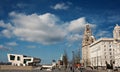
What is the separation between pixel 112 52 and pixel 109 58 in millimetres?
4929

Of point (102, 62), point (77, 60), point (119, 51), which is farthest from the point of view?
point (102, 62)

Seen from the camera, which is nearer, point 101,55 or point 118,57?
point 118,57

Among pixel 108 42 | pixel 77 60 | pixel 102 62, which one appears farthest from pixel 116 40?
pixel 77 60

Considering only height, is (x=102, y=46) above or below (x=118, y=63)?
above

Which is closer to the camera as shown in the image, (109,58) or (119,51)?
(119,51)

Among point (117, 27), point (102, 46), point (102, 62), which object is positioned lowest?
point (102, 62)

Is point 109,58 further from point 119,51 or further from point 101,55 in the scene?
point 119,51

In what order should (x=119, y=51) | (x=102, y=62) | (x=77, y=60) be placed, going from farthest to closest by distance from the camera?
(x=102, y=62), (x=77, y=60), (x=119, y=51)

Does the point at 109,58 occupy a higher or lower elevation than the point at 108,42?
lower

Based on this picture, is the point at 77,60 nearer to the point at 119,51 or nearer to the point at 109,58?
the point at 109,58

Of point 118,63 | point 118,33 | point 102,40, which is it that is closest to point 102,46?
point 102,40

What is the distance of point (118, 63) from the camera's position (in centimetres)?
13825

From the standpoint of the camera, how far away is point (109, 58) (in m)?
178

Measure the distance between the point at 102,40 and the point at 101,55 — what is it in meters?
11.3
